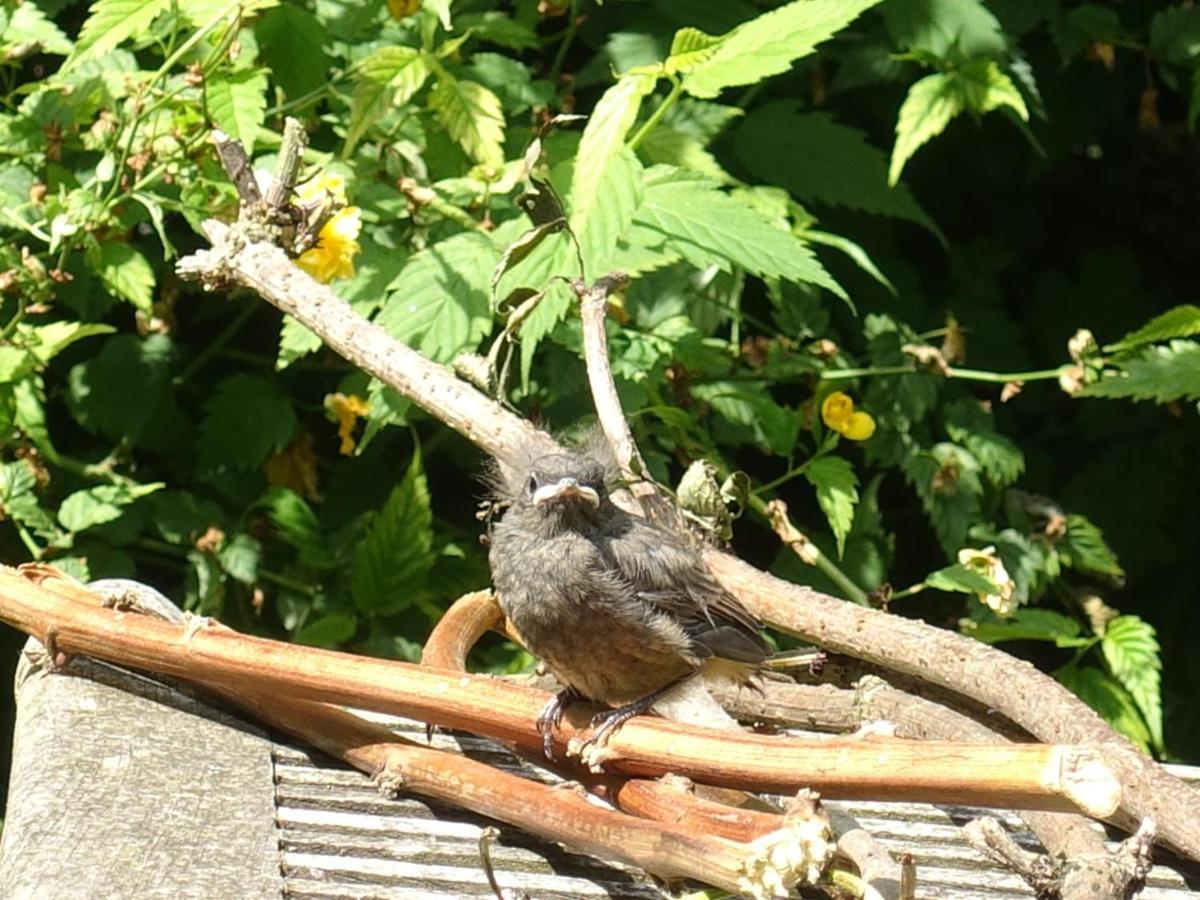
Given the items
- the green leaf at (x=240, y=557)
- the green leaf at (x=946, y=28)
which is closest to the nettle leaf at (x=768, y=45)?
the green leaf at (x=946, y=28)

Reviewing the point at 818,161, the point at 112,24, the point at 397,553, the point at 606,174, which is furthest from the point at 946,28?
the point at 112,24

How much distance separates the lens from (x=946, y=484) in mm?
3520

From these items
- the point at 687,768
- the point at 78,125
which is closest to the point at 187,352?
the point at 78,125

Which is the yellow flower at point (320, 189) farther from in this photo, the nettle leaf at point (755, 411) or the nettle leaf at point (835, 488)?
the nettle leaf at point (835, 488)

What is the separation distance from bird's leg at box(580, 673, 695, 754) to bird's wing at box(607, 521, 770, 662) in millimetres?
74

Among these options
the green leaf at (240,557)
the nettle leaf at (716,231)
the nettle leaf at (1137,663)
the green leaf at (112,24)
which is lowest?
the nettle leaf at (1137,663)

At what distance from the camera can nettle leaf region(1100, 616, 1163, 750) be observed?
327 centimetres

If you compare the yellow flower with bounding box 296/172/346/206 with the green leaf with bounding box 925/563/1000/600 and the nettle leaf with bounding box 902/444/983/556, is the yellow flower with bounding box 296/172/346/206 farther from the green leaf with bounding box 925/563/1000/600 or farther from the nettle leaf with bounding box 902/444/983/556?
the nettle leaf with bounding box 902/444/983/556

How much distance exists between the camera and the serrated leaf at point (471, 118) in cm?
302

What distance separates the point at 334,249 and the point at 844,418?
3.33 feet

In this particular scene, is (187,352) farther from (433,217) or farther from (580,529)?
(580,529)

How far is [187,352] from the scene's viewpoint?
3.63 m

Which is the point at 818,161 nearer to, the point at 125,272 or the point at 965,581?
the point at 965,581

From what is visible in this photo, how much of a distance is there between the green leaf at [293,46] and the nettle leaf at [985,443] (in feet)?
4.71
